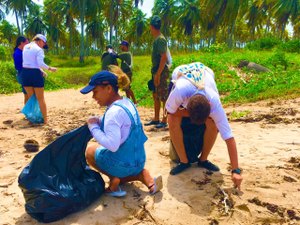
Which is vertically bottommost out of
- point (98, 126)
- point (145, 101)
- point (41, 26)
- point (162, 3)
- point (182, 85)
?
point (145, 101)

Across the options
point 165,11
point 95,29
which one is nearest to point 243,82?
point 95,29

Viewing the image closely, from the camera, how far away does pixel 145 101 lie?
28.8ft

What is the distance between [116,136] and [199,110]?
2.39 ft

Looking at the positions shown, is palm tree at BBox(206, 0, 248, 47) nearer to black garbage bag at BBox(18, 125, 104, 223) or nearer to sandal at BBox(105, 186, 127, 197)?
sandal at BBox(105, 186, 127, 197)

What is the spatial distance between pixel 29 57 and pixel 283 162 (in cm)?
438

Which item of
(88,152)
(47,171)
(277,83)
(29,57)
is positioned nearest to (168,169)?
(88,152)

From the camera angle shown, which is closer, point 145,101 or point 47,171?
point 47,171

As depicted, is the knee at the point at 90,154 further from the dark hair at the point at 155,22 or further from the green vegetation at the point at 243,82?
the green vegetation at the point at 243,82

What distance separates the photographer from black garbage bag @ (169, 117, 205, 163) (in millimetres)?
3389

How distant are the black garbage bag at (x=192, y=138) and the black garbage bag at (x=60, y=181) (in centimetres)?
108

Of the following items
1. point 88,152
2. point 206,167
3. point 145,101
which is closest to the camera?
point 88,152

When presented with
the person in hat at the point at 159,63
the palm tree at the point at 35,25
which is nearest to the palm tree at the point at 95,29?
the palm tree at the point at 35,25

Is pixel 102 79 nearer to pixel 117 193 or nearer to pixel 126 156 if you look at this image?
pixel 126 156

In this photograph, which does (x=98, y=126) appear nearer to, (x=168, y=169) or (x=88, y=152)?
(x=88, y=152)
